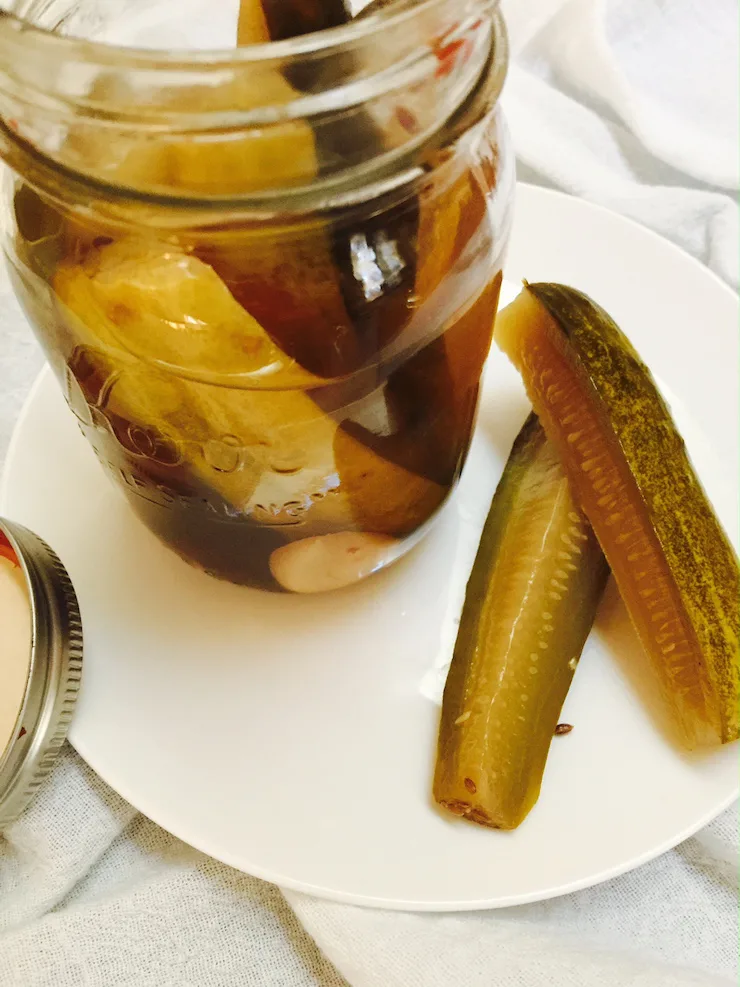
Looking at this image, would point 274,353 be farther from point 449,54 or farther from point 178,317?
point 449,54

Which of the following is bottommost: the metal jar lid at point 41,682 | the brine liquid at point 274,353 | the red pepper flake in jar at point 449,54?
the metal jar lid at point 41,682

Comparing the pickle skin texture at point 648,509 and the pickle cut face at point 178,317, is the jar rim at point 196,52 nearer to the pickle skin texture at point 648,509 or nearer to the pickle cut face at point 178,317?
the pickle cut face at point 178,317

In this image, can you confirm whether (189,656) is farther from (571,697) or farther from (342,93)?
(342,93)

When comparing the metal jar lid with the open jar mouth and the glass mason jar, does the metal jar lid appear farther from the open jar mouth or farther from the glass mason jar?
the open jar mouth

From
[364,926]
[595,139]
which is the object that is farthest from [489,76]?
[595,139]

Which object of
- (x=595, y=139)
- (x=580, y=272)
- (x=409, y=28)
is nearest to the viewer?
(x=409, y=28)

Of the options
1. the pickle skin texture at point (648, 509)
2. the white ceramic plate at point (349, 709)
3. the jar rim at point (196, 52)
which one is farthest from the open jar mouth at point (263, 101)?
the white ceramic plate at point (349, 709)
